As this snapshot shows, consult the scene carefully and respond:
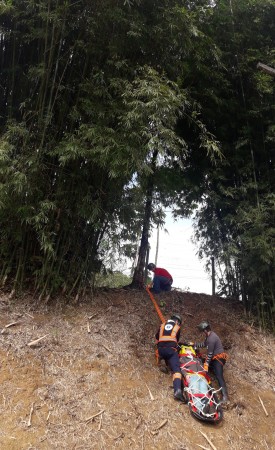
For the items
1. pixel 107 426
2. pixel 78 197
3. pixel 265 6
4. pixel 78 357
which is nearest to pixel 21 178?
pixel 78 197

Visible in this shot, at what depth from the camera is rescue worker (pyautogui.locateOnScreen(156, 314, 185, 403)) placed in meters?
4.08

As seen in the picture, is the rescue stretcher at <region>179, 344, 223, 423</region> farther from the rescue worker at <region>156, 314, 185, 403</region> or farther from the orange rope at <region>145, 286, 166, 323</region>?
the orange rope at <region>145, 286, 166, 323</region>

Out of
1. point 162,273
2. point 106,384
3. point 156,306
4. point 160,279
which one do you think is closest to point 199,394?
point 106,384

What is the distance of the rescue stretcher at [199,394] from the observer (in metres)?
3.73

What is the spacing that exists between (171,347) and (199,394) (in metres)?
0.69

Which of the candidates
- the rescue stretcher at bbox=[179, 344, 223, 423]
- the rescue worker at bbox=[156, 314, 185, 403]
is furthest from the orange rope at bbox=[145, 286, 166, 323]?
the rescue stretcher at bbox=[179, 344, 223, 423]

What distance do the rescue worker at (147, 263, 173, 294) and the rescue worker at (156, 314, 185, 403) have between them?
1.73 metres

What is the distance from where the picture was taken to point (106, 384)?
13.1 ft

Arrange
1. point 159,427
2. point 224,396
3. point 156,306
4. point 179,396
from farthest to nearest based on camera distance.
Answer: point 156,306 < point 224,396 < point 179,396 < point 159,427

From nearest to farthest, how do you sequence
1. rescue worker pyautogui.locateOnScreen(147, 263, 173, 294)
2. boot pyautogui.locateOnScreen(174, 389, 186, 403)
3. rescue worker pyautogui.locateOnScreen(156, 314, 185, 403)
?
boot pyautogui.locateOnScreen(174, 389, 186, 403), rescue worker pyautogui.locateOnScreen(156, 314, 185, 403), rescue worker pyautogui.locateOnScreen(147, 263, 173, 294)

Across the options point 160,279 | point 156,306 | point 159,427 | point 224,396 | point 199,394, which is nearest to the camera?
point 159,427

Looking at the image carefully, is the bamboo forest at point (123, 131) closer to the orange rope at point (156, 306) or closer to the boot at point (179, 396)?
the orange rope at point (156, 306)

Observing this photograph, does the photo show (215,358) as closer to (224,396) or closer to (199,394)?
(224,396)

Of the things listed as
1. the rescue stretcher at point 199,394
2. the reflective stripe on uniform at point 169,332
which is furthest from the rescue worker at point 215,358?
the reflective stripe on uniform at point 169,332
